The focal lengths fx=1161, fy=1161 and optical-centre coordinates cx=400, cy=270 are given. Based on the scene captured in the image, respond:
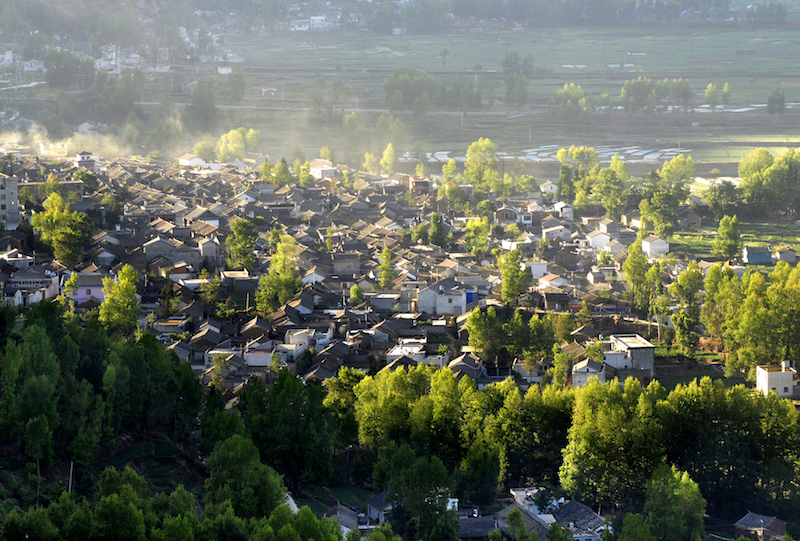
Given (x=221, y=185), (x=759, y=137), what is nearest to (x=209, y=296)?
(x=221, y=185)

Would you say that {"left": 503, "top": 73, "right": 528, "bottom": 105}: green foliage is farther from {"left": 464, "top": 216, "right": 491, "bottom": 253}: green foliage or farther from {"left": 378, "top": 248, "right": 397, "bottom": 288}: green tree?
{"left": 378, "top": 248, "right": 397, "bottom": 288}: green tree

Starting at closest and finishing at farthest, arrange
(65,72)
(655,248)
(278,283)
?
1. (278,283)
2. (655,248)
3. (65,72)

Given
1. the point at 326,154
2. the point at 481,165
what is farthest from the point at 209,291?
the point at 326,154

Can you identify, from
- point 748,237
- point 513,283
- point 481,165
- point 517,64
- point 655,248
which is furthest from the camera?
point 517,64

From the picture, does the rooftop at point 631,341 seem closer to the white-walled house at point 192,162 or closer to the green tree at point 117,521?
the green tree at point 117,521

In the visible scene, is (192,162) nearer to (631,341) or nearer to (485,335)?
(485,335)

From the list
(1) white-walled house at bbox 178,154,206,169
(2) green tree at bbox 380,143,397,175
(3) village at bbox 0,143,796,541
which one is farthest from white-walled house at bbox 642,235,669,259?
(1) white-walled house at bbox 178,154,206,169
